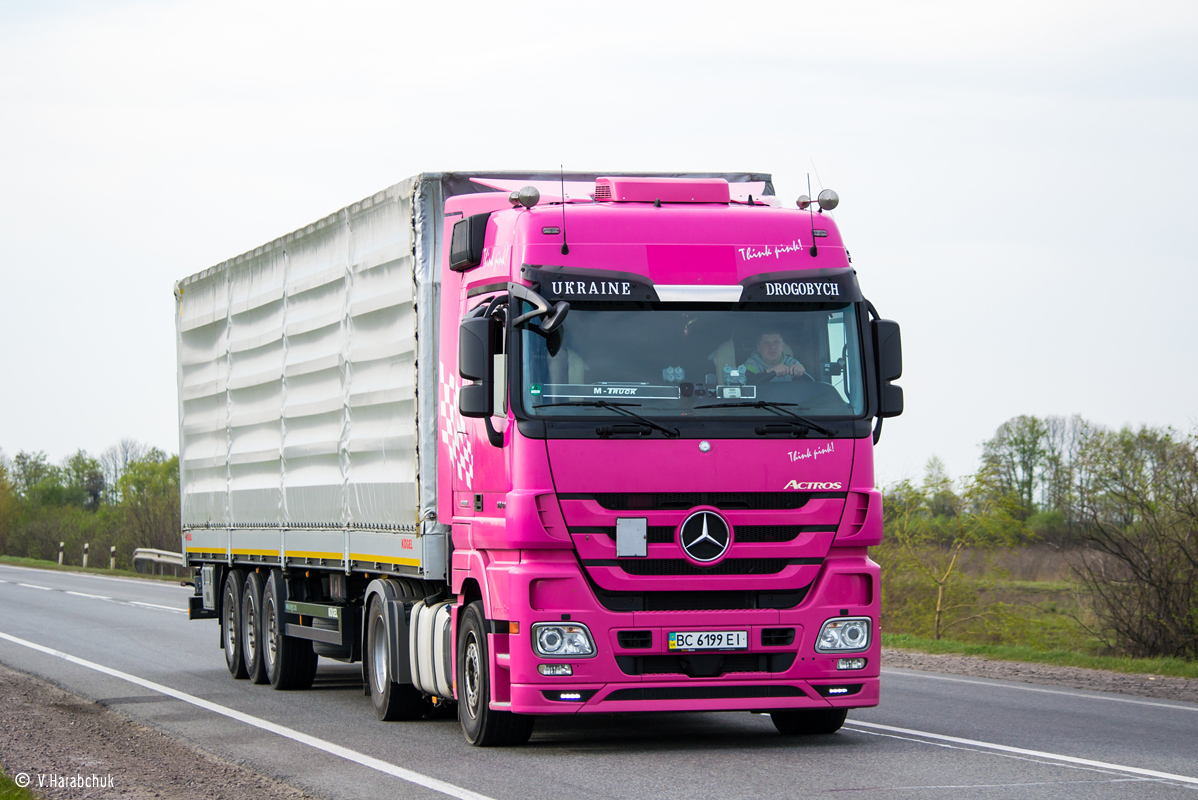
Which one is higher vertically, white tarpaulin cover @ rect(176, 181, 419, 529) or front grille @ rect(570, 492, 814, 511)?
white tarpaulin cover @ rect(176, 181, 419, 529)

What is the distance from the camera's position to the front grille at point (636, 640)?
911 centimetres

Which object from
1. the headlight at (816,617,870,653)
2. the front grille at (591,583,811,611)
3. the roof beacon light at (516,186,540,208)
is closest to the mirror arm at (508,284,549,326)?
the roof beacon light at (516,186,540,208)

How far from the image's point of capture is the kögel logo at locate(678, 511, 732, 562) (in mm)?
9109

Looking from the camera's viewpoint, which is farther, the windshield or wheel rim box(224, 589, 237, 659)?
wheel rim box(224, 589, 237, 659)

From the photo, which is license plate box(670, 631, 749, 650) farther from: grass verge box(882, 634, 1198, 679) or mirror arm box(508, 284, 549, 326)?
grass verge box(882, 634, 1198, 679)

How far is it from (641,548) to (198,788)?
9.70 feet

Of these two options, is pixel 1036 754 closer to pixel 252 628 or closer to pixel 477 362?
pixel 477 362

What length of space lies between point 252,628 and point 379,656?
13.5ft

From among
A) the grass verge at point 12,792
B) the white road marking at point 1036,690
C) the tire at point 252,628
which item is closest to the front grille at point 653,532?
the grass verge at point 12,792

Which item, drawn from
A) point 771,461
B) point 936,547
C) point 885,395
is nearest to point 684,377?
point 771,461

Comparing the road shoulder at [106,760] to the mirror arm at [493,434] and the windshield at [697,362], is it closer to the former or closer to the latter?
the mirror arm at [493,434]

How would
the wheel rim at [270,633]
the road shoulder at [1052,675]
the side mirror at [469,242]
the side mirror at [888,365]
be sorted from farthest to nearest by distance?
the wheel rim at [270,633]
the road shoulder at [1052,675]
the side mirror at [469,242]
the side mirror at [888,365]

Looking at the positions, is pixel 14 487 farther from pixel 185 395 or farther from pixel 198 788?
pixel 198 788

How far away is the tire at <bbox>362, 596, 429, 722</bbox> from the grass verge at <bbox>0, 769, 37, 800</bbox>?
3.27 metres
